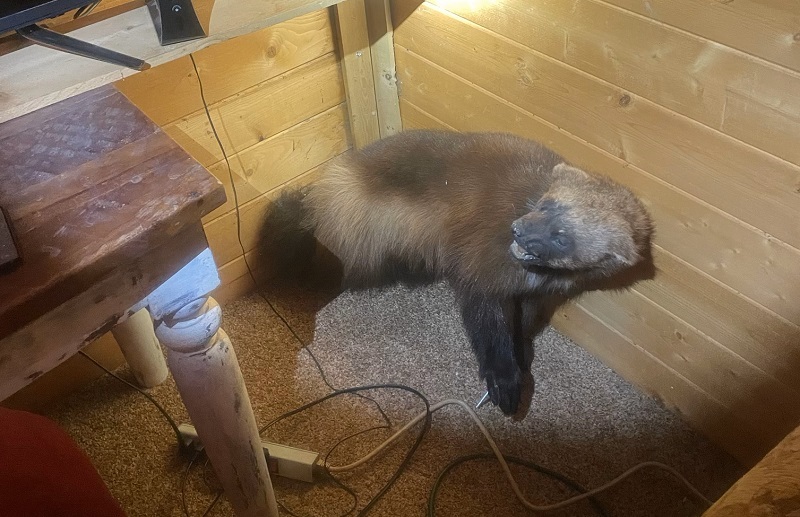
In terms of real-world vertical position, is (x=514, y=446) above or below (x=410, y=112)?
below

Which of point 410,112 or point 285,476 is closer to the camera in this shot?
point 285,476

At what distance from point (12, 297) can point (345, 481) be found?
0.85m

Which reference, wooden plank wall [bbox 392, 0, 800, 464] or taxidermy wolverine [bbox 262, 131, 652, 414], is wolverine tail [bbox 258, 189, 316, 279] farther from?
wooden plank wall [bbox 392, 0, 800, 464]

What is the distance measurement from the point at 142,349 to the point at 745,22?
48.0 inches

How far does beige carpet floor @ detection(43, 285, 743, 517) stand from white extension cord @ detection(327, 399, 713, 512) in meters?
0.02

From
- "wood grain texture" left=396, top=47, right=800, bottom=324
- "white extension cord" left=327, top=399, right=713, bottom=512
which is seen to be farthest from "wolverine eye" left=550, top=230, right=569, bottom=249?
"white extension cord" left=327, top=399, right=713, bottom=512

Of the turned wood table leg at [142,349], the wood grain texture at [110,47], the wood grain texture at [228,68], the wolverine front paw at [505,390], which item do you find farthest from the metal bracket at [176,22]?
the wolverine front paw at [505,390]

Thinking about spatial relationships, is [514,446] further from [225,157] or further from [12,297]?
[12,297]

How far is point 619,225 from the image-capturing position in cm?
106

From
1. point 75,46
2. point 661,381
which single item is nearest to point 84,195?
point 75,46

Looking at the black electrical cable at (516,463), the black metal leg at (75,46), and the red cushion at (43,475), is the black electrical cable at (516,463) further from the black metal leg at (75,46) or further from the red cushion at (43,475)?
the black metal leg at (75,46)

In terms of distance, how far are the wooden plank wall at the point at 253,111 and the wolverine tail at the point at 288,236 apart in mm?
31

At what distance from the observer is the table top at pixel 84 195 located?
53 centimetres

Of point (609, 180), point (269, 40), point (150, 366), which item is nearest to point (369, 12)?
point (269, 40)
